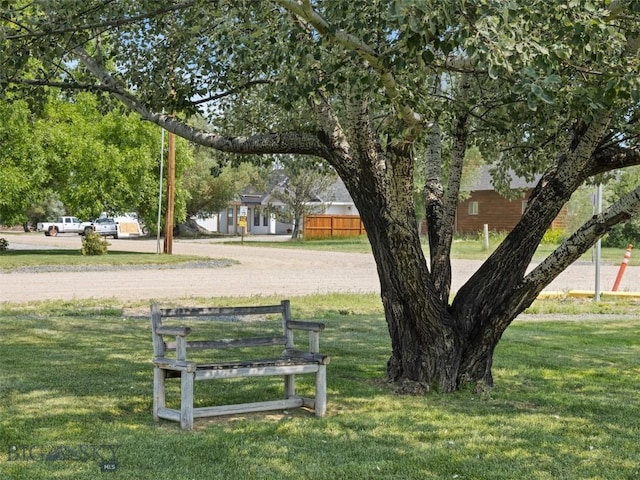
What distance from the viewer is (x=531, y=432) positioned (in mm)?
7039

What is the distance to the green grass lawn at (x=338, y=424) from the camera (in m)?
5.85

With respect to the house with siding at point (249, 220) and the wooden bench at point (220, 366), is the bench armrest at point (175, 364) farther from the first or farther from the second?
the house with siding at point (249, 220)

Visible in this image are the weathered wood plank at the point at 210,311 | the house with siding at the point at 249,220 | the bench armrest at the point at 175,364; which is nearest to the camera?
the bench armrest at the point at 175,364

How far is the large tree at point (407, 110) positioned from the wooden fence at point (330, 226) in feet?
156

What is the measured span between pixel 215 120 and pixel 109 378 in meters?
4.46

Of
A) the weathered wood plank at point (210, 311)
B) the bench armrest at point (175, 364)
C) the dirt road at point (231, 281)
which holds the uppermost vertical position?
the weathered wood plank at point (210, 311)

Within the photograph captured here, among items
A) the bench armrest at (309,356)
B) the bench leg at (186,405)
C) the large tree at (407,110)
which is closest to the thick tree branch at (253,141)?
the large tree at (407,110)

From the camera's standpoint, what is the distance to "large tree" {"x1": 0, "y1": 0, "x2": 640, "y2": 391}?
702 centimetres

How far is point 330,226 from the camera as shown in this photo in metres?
58.8

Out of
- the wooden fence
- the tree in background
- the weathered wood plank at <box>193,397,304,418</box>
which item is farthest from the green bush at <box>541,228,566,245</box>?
the weathered wood plank at <box>193,397,304,418</box>

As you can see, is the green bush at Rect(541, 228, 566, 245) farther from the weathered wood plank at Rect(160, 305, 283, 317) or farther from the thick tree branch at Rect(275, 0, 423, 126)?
the thick tree branch at Rect(275, 0, 423, 126)

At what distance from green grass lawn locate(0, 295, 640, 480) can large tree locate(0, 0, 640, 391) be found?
0.86 metres

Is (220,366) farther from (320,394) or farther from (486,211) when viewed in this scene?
(486,211)

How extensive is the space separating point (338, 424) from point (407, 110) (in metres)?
2.66
